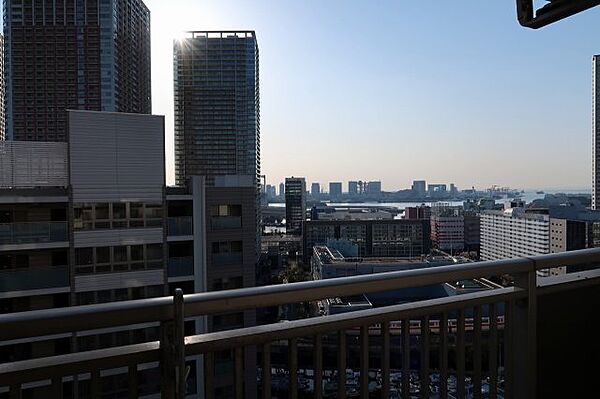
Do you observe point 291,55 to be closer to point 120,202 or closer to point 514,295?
point 120,202

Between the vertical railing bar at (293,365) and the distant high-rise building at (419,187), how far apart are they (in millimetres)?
48479

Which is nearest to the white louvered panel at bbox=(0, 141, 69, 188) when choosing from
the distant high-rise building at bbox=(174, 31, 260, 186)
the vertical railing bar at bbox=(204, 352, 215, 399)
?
the vertical railing bar at bbox=(204, 352, 215, 399)

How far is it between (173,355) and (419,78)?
A: 12.9 meters

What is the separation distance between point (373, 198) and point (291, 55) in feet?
159

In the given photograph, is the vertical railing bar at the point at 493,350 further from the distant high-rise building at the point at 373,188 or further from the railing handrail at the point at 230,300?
the distant high-rise building at the point at 373,188

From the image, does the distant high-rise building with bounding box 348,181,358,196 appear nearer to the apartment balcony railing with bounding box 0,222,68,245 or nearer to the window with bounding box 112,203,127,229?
the window with bounding box 112,203,127,229

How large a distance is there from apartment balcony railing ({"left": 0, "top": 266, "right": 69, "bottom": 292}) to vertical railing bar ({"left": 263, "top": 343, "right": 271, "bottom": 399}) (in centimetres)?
952

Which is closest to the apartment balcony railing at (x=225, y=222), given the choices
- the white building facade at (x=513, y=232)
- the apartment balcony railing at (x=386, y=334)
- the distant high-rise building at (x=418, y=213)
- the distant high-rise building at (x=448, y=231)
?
the white building facade at (x=513, y=232)

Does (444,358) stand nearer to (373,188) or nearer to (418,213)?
(418,213)

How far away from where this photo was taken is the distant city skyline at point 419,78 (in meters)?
6.55

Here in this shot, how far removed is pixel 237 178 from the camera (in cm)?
1107

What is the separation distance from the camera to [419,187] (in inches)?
1976

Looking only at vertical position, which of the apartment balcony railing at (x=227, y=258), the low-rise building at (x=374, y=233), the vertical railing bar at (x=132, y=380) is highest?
the vertical railing bar at (x=132, y=380)

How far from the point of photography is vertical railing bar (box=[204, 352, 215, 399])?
93 centimetres
